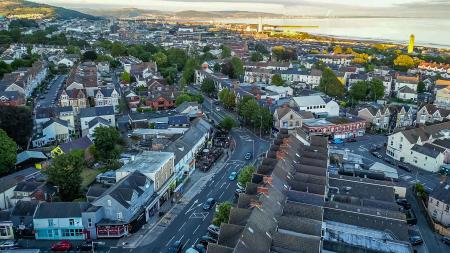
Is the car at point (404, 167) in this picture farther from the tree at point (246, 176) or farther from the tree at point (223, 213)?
the tree at point (223, 213)

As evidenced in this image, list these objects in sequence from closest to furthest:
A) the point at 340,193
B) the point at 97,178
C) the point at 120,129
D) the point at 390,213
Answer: the point at 390,213 → the point at 340,193 → the point at 97,178 → the point at 120,129

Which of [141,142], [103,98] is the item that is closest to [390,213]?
[141,142]

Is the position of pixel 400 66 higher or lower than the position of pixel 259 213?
higher

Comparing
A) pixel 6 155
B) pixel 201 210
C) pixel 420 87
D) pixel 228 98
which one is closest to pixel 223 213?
pixel 201 210

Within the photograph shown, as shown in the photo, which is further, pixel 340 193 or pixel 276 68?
pixel 276 68

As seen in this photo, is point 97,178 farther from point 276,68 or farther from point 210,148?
point 276,68

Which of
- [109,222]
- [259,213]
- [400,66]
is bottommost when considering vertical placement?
[109,222]
